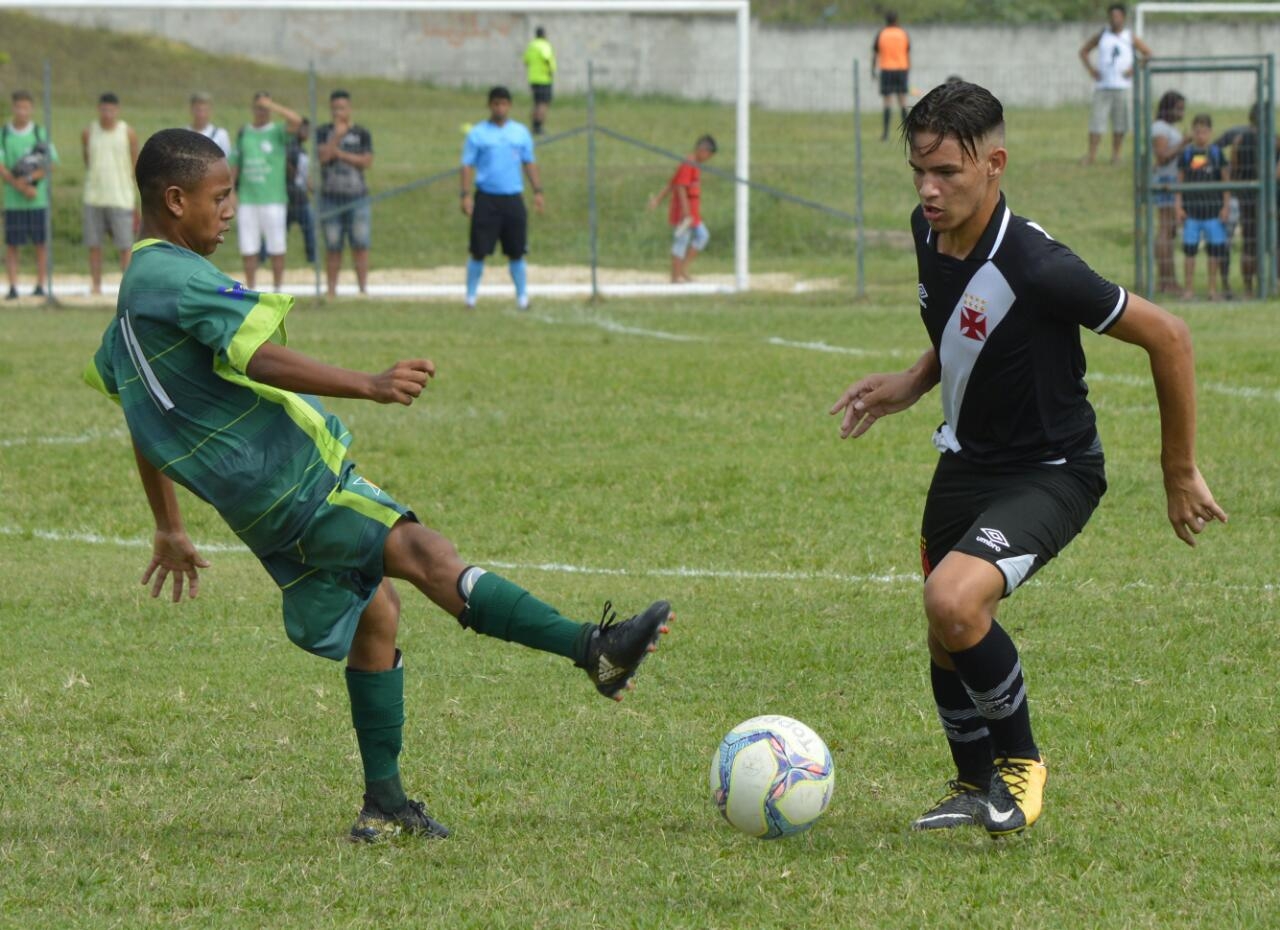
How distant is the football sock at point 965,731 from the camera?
15.3 ft

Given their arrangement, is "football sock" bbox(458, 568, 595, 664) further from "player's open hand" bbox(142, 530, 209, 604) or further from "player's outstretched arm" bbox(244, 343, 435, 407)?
"player's open hand" bbox(142, 530, 209, 604)

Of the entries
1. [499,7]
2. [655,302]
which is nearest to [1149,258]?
[655,302]

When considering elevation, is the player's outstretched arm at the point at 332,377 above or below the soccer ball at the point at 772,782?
above

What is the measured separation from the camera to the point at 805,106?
21.1m

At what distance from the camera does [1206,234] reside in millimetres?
16969

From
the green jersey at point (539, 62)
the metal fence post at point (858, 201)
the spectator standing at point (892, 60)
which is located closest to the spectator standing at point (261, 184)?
the metal fence post at point (858, 201)

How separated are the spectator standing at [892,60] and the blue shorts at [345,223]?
8.32 metres

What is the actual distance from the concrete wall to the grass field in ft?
41.3

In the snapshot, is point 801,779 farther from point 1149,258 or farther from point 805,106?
point 805,106

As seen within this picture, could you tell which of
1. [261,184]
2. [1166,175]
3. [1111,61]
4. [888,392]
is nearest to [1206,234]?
[1166,175]

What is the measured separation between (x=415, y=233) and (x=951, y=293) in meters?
17.7

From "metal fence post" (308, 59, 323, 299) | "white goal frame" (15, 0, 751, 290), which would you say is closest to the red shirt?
"white goal frame" (15, 0, 751, 290)

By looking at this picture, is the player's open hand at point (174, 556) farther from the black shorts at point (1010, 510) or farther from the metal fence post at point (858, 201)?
the metal fence post at point (858, 201)

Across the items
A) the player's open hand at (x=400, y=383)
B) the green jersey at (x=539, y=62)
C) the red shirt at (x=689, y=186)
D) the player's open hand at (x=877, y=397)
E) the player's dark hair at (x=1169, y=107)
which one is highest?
the green jersey at (x=539, y=62)
